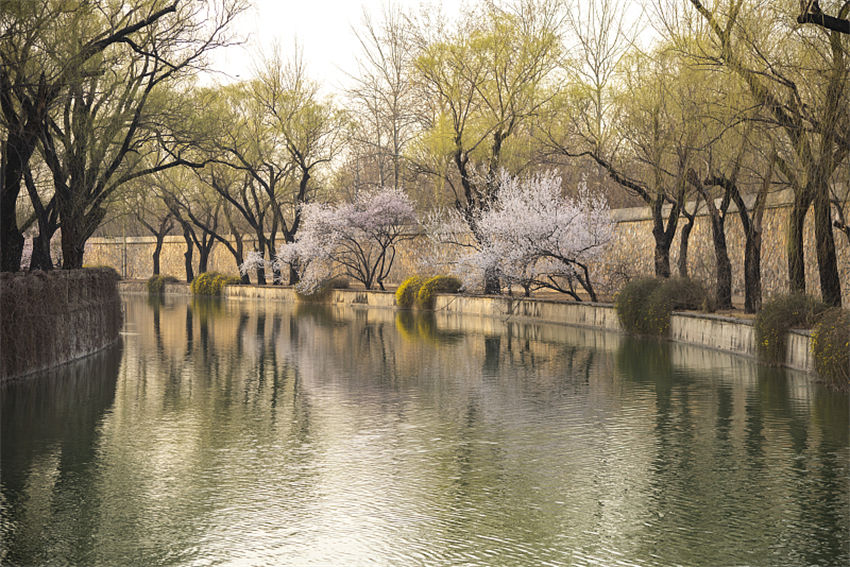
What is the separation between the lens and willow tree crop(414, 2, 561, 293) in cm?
3700

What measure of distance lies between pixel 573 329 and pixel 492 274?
6.61 metres

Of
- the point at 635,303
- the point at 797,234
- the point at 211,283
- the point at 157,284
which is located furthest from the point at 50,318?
the point at 157,284

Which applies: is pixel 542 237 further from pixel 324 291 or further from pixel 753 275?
pixel 324 291

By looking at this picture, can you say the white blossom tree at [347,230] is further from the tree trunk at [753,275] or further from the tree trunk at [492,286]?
the tree trunk at [753,275]

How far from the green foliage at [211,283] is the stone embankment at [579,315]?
327 cm

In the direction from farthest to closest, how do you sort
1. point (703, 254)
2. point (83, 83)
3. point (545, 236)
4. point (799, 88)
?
point (703, 254) → point (545, 236) → point (83, 83) → point (799, 88)

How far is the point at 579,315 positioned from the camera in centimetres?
2936

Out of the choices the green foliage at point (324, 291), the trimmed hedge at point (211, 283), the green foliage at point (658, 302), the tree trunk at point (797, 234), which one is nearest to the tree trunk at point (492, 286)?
the green foliage at point (658, 302)

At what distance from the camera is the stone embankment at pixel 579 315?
1956 cm

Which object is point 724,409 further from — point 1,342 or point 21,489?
point 1,342

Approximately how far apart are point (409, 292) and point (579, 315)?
11487mm

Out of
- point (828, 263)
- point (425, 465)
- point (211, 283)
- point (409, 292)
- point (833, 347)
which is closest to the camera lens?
point (425, 465)

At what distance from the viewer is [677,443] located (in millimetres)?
→ 10648

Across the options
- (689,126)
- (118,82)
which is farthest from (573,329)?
(118,82)
